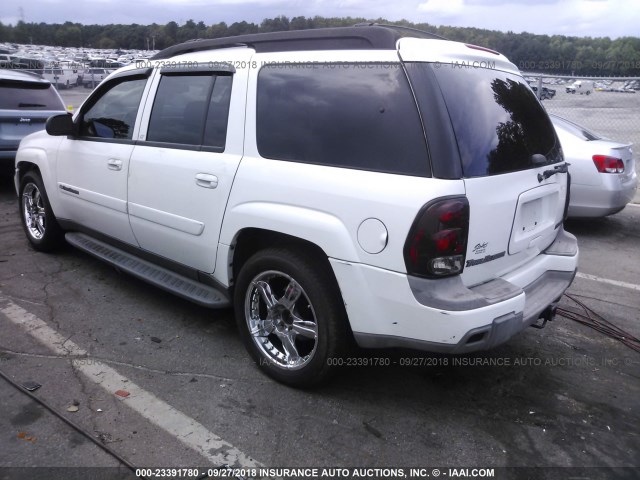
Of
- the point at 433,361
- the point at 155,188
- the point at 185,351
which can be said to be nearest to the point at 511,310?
the point at 433,361

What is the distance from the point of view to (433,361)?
3756 millimetres

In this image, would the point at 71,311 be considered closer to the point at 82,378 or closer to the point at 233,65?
the point at 82,378

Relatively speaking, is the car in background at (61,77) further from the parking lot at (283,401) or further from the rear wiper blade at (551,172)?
the rear wiper blade at (551,172)

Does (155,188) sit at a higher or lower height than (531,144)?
lower

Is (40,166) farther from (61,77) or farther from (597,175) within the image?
(61,77)

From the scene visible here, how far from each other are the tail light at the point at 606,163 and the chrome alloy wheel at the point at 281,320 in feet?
16.5

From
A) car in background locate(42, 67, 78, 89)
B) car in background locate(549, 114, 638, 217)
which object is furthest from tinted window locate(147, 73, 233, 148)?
car in background locate(42, 67, 78, 89)

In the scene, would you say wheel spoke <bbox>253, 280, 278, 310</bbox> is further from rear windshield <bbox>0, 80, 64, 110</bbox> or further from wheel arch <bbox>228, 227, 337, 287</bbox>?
rear windshield <bbox>0, 80, 64, 110</bbox>

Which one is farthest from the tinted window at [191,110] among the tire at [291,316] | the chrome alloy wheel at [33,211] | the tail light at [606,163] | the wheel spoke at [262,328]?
the tail light at [606,163]

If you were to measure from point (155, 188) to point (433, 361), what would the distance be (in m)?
2.31

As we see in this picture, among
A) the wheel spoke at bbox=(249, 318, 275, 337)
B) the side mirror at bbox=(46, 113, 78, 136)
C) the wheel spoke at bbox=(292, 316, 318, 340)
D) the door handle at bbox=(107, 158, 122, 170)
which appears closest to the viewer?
the wheel spoke at bbox=(292, 316, 318, 340)

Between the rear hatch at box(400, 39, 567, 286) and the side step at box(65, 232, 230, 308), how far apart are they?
70.5 inches

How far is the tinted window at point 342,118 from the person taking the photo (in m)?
2.81

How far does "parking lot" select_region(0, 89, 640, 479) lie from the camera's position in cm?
281
